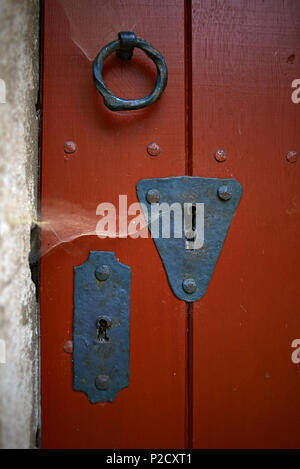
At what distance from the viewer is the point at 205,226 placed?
602 millimetres

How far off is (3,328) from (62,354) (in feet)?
0.51

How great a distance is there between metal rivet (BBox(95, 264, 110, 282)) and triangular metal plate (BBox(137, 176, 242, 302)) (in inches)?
4.1

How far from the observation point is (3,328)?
47cm

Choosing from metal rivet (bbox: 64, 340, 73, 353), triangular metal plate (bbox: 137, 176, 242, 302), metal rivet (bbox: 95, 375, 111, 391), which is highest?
triangular metal plate (bbox: 137, 176, 242, 302)

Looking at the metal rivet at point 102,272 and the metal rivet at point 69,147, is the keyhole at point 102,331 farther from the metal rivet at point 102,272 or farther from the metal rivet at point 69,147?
the metal rivet at point 69,147

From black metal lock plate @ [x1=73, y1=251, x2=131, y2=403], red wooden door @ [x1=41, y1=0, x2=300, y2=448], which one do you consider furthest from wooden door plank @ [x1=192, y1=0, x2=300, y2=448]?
black metal lock plate @ [x1=73, y1=251, x2=131, y2=403]

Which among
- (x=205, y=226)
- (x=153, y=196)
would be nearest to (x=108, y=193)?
(x=153, y=196)

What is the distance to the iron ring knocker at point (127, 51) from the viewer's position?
52cm

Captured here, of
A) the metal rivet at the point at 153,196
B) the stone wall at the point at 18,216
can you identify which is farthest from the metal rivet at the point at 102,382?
the metal rivet at the point at 153,196

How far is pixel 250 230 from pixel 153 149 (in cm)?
24

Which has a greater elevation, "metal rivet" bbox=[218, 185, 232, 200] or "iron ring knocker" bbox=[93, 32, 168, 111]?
"iron ring knocker" bbox=[93, 32, 168, 111]

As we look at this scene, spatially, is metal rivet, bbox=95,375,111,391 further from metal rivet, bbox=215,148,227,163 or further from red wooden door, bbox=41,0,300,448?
metal rivet, bbox=215,148,227,163

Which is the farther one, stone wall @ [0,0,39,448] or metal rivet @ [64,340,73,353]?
metal rivet @ [64,340,73,353]

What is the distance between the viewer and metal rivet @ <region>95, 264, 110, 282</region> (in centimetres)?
58
